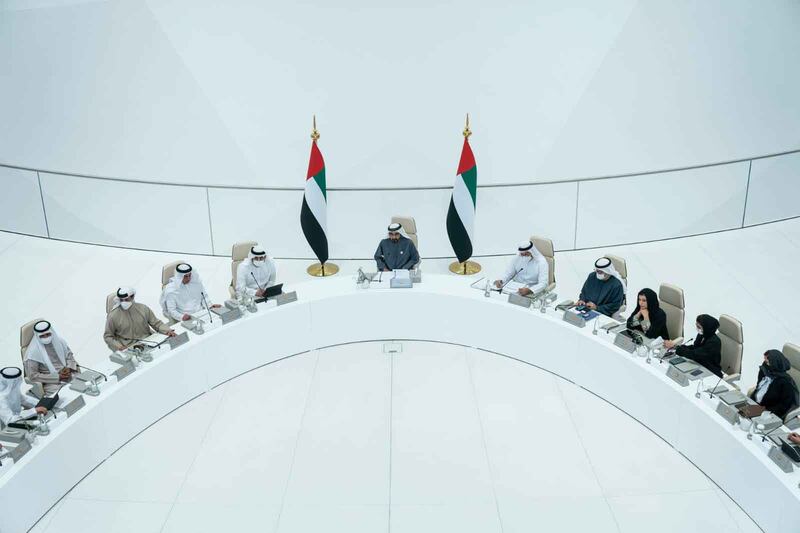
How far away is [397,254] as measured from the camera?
7.62 m

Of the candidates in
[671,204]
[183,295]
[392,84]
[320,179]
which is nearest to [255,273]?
[183,295]

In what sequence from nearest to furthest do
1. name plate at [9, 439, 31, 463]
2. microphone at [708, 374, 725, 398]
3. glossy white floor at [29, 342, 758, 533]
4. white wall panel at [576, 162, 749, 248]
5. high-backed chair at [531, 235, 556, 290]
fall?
name plate at [9, 439, 31, 463], glossy white floor at [29, 342, 758, 533], microphone at [708, 374, 725, 398], high-backed chair at [531, 235, 556, 290], white wall panel at [576, 162, 749, 248]

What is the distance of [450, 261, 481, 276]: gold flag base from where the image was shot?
8.59m

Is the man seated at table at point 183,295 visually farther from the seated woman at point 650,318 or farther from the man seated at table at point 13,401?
the seated woman at point 650,318

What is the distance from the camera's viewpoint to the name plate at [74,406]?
5234mm

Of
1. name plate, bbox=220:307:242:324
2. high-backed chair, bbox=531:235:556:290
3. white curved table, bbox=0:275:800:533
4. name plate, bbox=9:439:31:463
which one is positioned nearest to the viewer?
name plate, bbox=9:439:31:463

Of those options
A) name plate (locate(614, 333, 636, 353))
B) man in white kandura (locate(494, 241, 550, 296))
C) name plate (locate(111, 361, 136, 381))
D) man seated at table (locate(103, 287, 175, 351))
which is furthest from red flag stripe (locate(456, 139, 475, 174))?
name plate (locate(111, 361, 136, 381))

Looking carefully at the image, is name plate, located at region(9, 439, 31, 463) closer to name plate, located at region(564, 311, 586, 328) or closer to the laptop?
the laptop

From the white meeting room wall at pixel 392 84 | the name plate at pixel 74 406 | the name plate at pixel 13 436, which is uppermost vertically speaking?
the white meeting room wall at pixel 392 84

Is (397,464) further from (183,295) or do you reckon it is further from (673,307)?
(673,307)

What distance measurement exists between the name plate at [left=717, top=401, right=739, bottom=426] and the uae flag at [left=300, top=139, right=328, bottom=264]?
14.7 ft

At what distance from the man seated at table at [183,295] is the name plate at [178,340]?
1.27 feet

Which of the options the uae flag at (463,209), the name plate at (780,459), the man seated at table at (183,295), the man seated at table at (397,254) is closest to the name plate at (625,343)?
the name plate at (780,459)

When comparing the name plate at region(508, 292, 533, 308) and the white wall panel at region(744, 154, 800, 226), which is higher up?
the white wall panel at region(744, 154, 800, 226)
